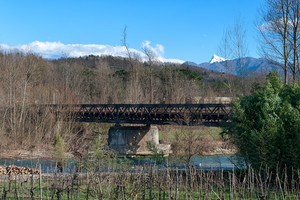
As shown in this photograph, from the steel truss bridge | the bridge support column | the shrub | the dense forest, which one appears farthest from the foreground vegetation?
the bridge support column

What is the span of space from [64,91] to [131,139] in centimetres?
1313

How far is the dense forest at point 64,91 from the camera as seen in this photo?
38094 millimetres

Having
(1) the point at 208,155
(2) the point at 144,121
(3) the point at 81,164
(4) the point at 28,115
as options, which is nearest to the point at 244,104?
(3) the point at 81,164

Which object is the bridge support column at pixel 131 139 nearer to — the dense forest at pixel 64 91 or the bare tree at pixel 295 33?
the dense forest at pixel 64 91

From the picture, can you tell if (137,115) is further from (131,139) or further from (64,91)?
(64,91)

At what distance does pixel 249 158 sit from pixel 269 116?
2.09 meters

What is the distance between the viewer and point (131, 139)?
136ft

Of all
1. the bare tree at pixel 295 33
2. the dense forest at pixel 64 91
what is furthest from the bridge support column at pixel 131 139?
the bare tree at pixel 295 33

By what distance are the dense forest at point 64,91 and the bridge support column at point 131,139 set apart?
407 centimetres

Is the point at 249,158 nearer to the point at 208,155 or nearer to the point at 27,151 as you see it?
the point at 208,155

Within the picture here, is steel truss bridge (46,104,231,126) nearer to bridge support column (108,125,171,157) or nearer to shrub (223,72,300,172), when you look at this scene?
bridge support column (108,125,171,157)

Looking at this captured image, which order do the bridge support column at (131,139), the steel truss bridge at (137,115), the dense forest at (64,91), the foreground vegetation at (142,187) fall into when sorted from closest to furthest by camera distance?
1. the foreground vegetation at (142,187)
2. the dense forest at (64,91)
3. the steel truss bridge at (137,115)
4. the bridge support column at (131,139)

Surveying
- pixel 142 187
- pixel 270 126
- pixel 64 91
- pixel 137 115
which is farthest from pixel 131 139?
pixel 142 187

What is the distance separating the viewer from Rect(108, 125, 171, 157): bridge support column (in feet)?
133
